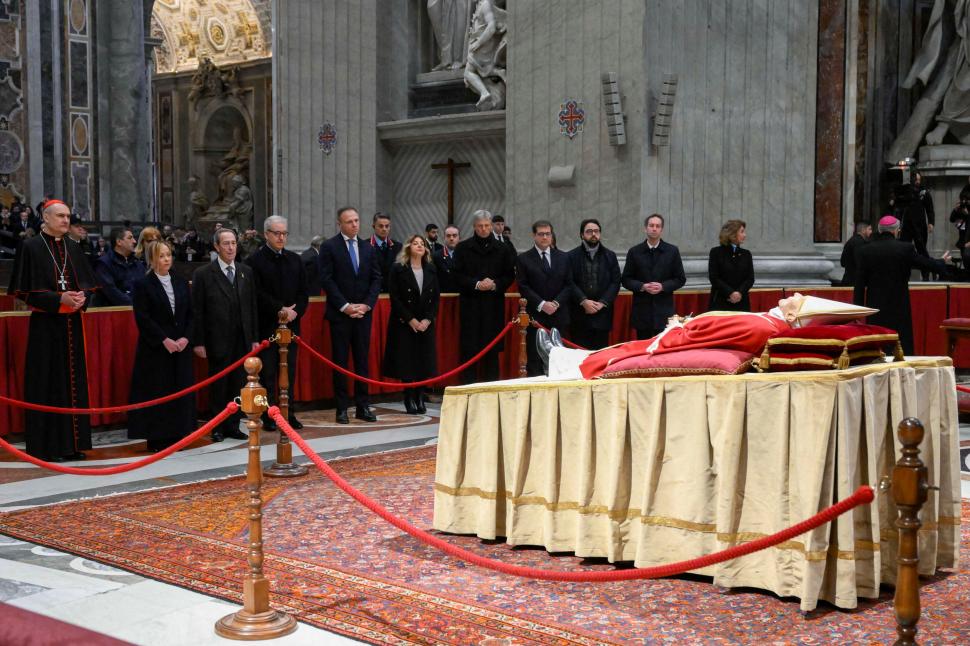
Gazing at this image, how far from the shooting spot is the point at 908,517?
3256 mm

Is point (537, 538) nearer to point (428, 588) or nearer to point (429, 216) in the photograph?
point (428, 588)

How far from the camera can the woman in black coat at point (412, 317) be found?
10112mm

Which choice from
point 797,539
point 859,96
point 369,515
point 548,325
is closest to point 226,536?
point 369,515

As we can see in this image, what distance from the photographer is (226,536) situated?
19.1 feet

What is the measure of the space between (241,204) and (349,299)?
57.8 ft

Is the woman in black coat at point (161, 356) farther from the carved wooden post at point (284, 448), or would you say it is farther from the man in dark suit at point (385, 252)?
the man in dark suit at point (385, 252)

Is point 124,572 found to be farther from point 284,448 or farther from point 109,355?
point 109,355

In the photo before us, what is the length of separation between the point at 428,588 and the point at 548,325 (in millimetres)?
5526

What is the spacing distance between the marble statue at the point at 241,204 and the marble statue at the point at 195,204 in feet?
2.64

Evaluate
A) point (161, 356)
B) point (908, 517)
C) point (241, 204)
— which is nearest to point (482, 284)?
point (161, 356)

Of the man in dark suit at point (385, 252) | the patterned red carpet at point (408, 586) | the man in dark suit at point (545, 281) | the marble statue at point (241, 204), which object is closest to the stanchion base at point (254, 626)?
the patterned red carpet at point (408, 586)

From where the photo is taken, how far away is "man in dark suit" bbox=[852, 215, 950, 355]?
1123 cm

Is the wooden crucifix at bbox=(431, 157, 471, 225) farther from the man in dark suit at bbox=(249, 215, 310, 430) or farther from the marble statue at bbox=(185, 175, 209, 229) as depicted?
the marble statue at bbox=(185, 175, 209, 229)

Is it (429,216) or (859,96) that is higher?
(859,96)
